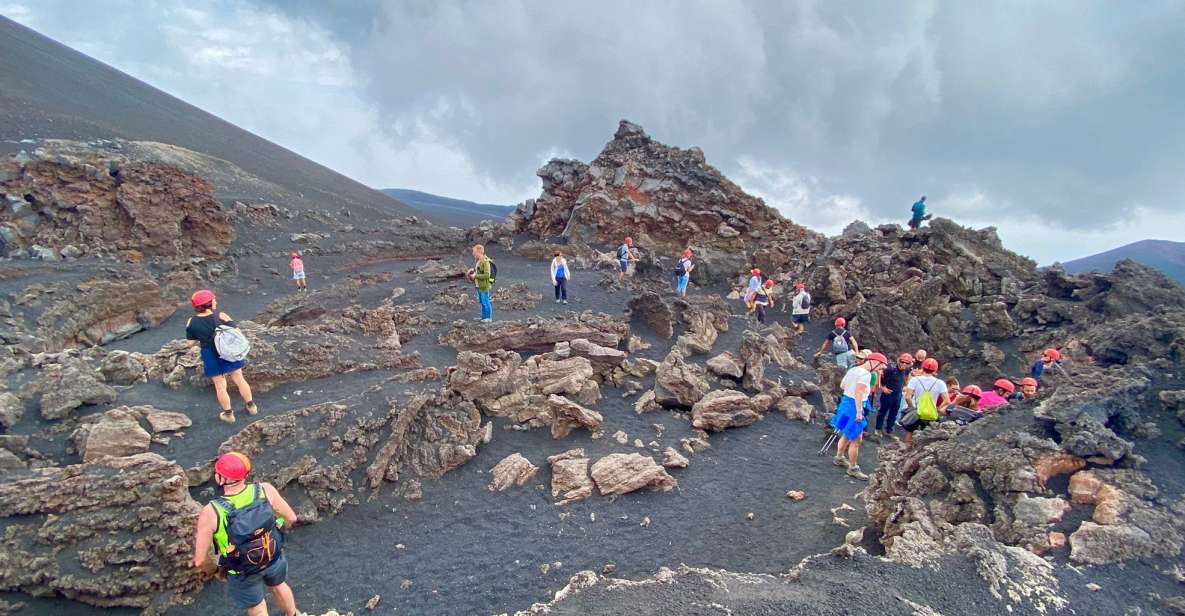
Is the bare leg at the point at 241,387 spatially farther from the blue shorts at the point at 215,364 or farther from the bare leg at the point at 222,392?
the blue shorts at the point at 215,364

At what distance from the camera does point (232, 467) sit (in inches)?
162

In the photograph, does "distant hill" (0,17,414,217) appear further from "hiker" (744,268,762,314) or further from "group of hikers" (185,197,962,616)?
"hiker" (744,268,762,314)

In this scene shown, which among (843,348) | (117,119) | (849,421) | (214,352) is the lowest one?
(214,352)

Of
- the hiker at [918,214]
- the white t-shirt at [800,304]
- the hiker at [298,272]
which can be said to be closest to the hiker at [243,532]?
the white t-shirt at [800,304]

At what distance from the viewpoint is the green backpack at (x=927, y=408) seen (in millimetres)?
8320

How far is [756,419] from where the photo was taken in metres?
10.3

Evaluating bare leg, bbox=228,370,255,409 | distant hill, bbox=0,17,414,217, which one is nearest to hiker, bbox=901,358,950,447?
bare leg, bbox=228,370,255,409

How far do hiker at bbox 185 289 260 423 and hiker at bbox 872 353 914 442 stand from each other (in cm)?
1093

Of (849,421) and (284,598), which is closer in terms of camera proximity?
(284,598)

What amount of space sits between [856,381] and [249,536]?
25.0 ft

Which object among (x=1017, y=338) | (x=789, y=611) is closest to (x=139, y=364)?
(x=789, y=611)

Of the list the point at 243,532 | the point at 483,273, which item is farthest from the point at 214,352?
the point at 483,273

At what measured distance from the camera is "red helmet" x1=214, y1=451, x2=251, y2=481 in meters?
4.07

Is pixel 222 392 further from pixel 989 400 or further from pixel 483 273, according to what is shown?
pixel 989 400
